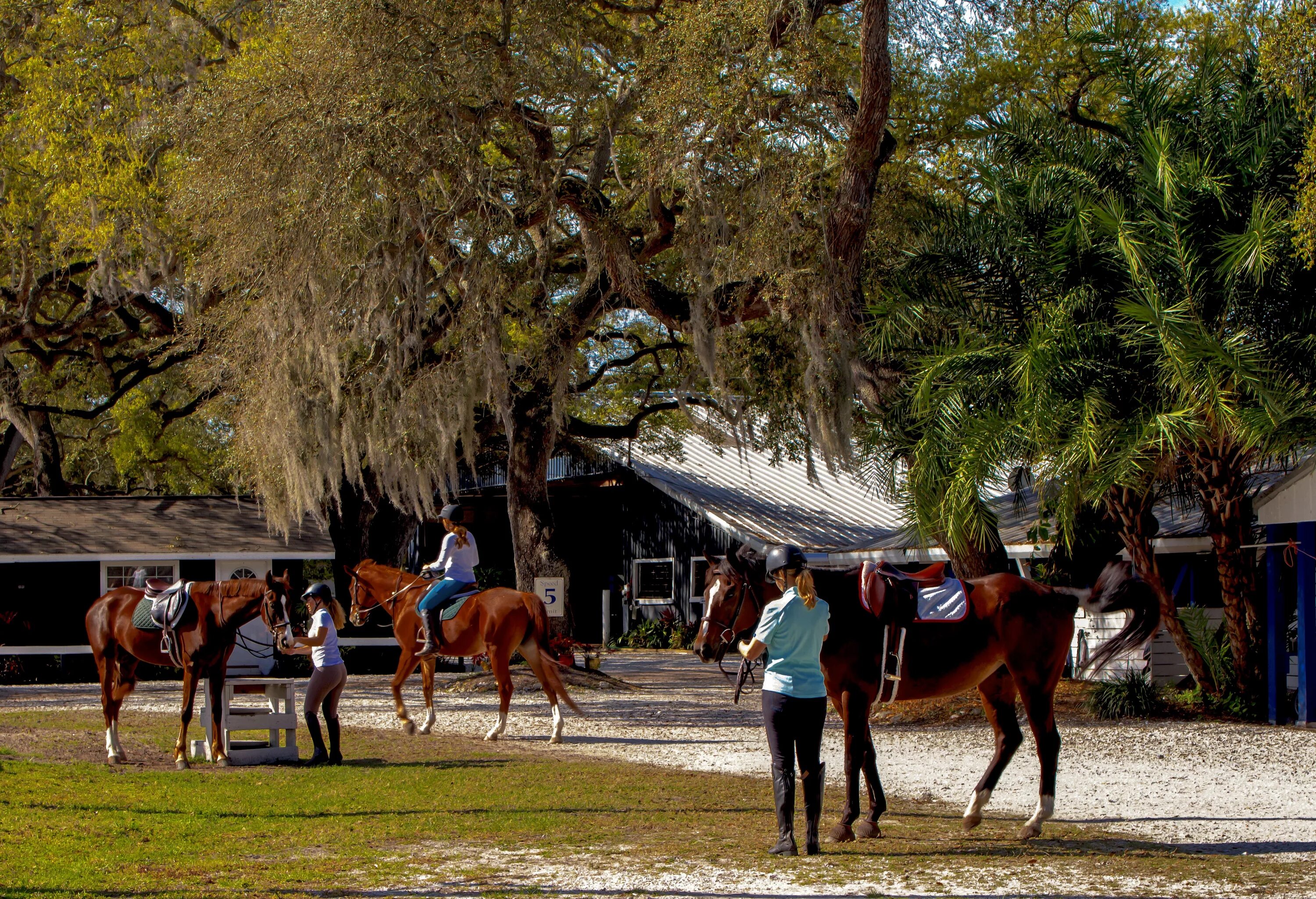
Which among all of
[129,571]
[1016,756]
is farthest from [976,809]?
[129,571]

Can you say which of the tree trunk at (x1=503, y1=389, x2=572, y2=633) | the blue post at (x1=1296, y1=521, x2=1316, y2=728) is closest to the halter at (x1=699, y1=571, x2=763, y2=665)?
the blue post at (x1=1296, y1=521, x2=1316, y2=728)

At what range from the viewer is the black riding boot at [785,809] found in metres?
7.22

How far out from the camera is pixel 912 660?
27.4ft

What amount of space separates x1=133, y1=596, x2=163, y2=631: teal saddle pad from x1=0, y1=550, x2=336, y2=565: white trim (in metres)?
10.8

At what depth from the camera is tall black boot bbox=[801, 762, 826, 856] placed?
7215 mm

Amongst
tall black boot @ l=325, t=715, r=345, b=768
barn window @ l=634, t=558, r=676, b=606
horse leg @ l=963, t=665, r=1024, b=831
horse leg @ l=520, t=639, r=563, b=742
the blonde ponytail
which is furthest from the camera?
barn window @ l=634, t=558, r=676, b=606

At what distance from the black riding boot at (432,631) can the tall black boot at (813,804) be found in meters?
7.60

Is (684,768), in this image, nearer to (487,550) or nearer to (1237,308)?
(1237,308)

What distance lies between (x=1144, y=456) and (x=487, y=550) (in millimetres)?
23725

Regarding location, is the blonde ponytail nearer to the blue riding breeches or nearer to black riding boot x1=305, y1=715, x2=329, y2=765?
black riding boot x1=305, y1=715, x2=329, y2=765

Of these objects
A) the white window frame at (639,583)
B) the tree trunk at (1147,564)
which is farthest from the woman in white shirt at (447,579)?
the white window frame at (639,583)

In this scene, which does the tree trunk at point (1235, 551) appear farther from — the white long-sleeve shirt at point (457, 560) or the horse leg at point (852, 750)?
the horse leg at point (852, 750)

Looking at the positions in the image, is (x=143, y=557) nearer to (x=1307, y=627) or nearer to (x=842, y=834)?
(x=1307, y=627)

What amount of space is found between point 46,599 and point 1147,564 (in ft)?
60.1
